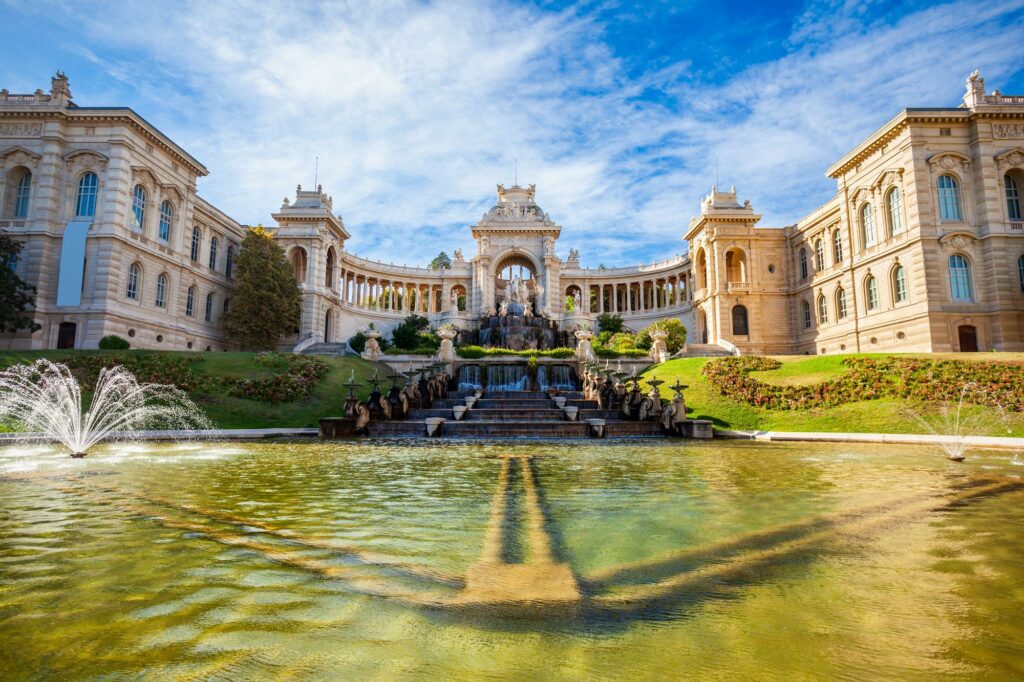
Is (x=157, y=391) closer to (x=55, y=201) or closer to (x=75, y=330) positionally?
(x=75, y=330)

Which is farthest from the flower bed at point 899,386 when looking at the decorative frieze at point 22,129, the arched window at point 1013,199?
the decorative frieze at point 22,129

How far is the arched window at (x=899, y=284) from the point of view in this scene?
3528 centimetres

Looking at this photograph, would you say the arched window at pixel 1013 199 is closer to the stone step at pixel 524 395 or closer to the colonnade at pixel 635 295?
the colonnade at pixel 635 295

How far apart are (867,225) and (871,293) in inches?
211

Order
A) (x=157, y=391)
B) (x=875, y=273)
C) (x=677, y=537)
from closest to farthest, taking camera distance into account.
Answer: (x=677, y=537)
(x=157, y=391)
(x=875, y=273)

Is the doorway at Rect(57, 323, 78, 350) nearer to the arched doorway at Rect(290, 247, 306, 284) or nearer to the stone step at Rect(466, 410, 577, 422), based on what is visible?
the arched doorway at Rect(290, 247, 306, 284)

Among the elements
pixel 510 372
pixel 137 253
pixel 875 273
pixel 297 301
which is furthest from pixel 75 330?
pixel 875 273

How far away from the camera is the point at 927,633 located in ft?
9.01

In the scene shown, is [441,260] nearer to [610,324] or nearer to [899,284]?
[610,324]

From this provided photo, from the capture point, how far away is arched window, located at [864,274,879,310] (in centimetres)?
3856

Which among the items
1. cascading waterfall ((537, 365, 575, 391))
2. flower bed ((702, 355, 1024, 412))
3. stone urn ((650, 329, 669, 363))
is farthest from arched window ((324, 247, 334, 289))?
flower bed ((702, 355, 1024, 412))

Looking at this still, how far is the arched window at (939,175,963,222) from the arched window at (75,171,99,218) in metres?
55.6

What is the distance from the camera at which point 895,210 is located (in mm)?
36719

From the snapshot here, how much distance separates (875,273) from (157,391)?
149 ft
